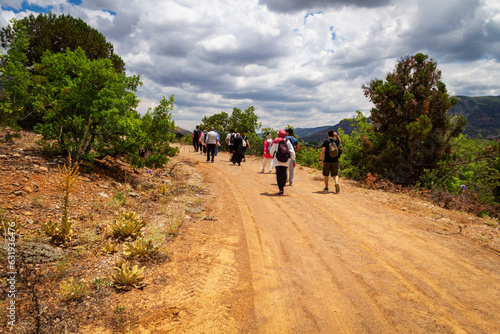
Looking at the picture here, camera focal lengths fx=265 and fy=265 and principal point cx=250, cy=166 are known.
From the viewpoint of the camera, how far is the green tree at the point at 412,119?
1209cm

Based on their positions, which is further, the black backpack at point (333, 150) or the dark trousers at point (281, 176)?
the black backpack at point (333, 150)

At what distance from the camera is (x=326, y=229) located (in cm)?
594

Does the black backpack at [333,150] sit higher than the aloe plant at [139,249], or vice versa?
the black backpack at [333,150]

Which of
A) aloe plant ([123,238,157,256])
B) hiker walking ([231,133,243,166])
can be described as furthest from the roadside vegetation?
hiker walking ([231,133,243,166])

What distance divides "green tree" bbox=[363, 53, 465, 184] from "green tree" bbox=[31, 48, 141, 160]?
36.8ft

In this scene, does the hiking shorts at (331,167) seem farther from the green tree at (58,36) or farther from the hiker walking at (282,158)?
the green tree at (58,36)

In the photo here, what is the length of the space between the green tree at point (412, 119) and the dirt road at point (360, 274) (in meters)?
6.09

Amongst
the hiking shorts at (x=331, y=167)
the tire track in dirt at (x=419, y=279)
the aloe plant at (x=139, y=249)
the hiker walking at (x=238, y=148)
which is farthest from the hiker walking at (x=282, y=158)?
the hiker walking at (x=238, y=148)

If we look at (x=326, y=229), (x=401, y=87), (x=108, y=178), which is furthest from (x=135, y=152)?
(x=401, y=87)

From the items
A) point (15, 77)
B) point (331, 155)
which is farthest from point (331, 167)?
point (15, 77)

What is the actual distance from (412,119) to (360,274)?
35.2 ft

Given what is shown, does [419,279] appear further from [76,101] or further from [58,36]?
[58,36]

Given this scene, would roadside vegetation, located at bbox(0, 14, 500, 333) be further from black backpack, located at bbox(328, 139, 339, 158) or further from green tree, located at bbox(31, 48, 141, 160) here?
black backpack, located at bbox(328, 139, 339, 158)

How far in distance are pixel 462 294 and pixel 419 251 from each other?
1.30 meters
